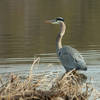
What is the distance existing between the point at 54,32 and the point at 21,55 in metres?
5.95

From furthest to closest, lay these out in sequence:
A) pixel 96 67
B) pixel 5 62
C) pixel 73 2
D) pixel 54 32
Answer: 1. pixel 73 2
2. pixel 54 32
3. pixel 5 62
4. pixel 96 67

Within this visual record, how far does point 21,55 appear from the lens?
45.4ft

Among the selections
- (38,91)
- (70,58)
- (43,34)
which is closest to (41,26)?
(43,34)

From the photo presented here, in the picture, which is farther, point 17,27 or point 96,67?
point 17,27

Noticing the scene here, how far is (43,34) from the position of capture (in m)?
18.7

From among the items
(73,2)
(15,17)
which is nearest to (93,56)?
(15,17)

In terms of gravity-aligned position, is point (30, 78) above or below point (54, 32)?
above

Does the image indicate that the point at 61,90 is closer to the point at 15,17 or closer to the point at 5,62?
the point at 5,62

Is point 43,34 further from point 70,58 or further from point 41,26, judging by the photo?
point 70,58

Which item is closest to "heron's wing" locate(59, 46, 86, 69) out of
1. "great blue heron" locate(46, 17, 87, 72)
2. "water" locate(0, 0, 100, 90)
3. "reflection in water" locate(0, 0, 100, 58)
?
"great blue heron" locate(46, 17, 87, 72)

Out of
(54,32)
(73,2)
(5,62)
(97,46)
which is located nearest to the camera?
(5,62)

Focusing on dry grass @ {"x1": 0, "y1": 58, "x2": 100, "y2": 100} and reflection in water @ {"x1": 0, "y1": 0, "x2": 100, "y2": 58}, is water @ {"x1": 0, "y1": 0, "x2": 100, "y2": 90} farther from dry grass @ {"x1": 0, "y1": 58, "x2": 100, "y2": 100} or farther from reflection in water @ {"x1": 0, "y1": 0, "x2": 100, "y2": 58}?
dry grass @ {"x1": 0, "y1": 58, "x2": 100, "y2": 100}


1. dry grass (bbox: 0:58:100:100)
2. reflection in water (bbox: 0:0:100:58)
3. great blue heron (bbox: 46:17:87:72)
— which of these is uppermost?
dry grass (bbox: 0:58:100:100)

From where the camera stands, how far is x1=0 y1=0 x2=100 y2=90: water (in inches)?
492
